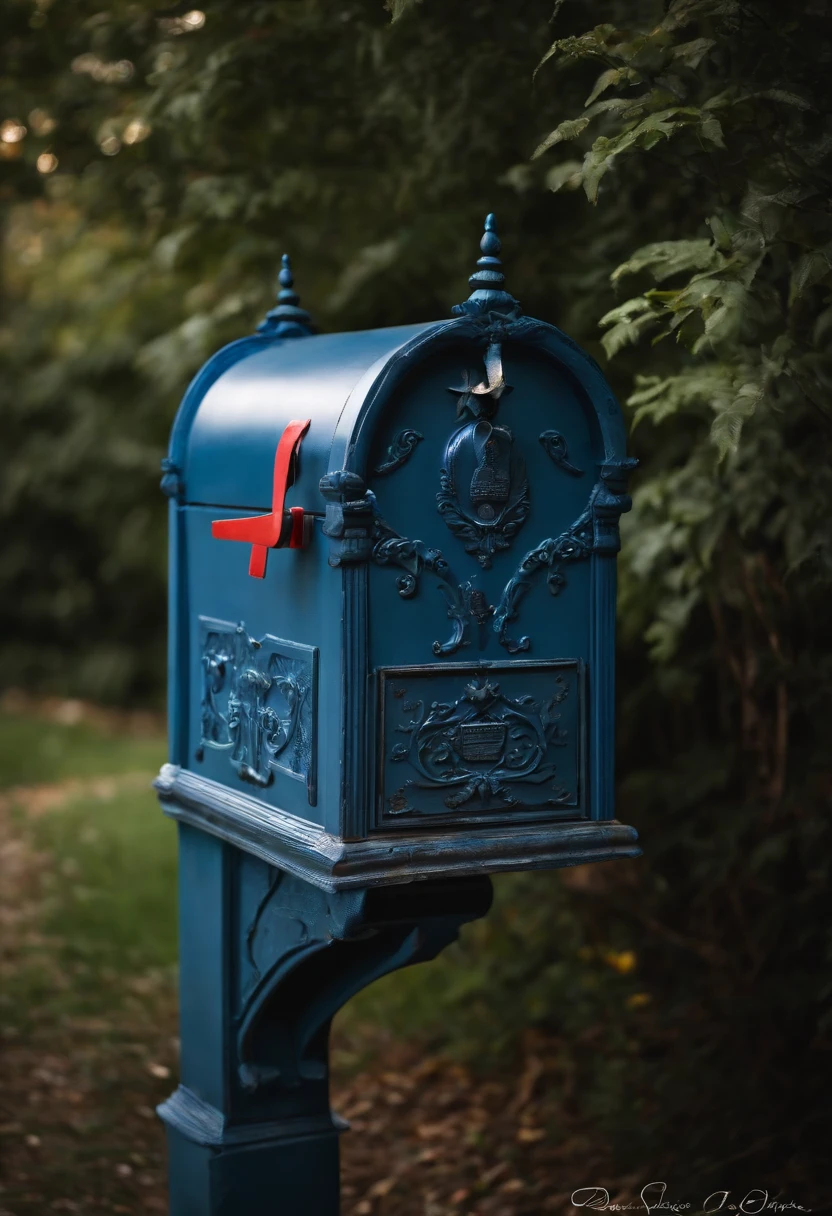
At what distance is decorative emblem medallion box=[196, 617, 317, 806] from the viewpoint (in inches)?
99.7

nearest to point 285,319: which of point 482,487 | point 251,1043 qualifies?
point 482,487

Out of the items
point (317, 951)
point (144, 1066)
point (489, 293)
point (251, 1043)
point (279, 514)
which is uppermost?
point (489, 293)

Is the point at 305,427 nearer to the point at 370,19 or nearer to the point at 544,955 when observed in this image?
the point at 370,19

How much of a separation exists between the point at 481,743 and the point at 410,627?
0.25 m

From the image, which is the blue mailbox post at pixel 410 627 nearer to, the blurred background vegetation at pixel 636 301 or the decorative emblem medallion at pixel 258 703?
the decorative emblem medallion at pixel 258 703

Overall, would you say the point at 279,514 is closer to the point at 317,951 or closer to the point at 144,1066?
the point at 317,951

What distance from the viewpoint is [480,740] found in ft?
8.18

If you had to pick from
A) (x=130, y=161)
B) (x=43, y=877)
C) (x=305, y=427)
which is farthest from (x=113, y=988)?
(x=305, y=427)

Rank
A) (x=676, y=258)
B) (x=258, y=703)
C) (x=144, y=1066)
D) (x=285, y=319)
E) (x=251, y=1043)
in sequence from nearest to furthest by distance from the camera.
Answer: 1. (x=258, y=703)
2. (x=676, y=258)
3. (x=251, y=1043)
4. (x=285, y=319)
5. (x=144, y=1066)

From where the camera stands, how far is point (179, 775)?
3047mm

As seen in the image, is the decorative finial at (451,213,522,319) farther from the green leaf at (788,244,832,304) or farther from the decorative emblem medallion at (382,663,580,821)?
the decorative emblem medallion at (382,663,580,821)

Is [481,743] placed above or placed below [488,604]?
below

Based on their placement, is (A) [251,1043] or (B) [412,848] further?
(A) [251,1043]

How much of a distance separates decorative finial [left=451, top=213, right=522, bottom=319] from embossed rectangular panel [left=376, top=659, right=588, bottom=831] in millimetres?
619
